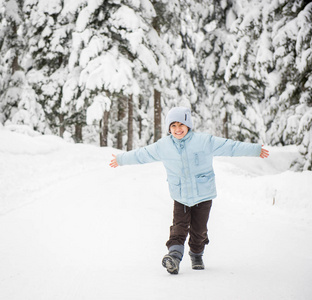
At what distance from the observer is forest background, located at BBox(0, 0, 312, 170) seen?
959 cm

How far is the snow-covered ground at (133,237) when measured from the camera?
2734 millimetres

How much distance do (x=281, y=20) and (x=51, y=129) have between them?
1696 centimetres

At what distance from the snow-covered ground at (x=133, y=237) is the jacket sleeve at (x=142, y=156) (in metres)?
1.25

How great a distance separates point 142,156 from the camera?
11.9ft

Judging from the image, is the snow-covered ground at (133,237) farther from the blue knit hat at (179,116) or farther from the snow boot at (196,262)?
the blue knit hat at (179,116)

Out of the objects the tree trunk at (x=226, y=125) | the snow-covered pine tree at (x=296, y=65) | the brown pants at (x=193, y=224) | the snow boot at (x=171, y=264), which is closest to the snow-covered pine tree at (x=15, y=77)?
the tree trunk at (x=226, y=125)

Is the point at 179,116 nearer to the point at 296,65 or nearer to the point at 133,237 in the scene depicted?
the point at 133,237

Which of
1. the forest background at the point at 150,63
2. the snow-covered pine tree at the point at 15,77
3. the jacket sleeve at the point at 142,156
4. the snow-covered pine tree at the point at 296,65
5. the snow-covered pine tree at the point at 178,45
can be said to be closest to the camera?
the jacket sleeve at the point at 142,156

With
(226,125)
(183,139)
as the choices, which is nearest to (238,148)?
(183,139)

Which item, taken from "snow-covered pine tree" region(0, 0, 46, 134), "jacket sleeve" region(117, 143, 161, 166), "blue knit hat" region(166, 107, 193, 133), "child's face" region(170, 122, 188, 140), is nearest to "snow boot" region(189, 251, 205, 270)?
"jacket sleeve" region(117, 143, 161, 166)

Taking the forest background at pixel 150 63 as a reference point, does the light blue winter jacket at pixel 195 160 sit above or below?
below

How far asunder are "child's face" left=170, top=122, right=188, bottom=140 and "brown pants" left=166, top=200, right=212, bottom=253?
78 centimetres

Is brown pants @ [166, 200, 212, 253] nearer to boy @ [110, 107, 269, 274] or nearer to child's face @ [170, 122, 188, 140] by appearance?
boy @ [110, 107, 269, 274]

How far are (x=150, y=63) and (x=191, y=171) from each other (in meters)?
12.3
